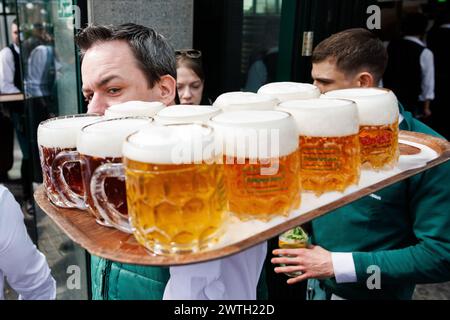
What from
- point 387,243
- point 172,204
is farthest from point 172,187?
point 387,243

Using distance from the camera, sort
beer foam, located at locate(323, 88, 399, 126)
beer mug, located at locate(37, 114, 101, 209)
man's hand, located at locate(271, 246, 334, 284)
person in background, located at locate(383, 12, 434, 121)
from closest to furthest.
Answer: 1. beer mug, located at locate(37, 114, 101, 209)
2. beer foam, located at locate(323, 88, 399, 126)
3. man's hand, located at locate(271, 246, 334, 284)
4. person in background, located at locate(383, 12, 434, 121)

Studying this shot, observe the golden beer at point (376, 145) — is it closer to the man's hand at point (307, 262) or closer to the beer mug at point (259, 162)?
the beer mug at point (259, 162)

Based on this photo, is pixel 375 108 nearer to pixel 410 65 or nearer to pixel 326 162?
pixel 326 162

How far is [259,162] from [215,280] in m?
0.23

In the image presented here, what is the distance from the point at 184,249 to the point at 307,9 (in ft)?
7.03

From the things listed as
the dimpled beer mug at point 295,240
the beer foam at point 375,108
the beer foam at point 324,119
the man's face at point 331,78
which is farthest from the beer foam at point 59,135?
the man's face at point 331,78

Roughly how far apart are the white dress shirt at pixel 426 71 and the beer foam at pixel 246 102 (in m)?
4.03

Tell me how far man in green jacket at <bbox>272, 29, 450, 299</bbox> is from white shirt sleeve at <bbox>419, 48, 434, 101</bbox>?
335 centimetres

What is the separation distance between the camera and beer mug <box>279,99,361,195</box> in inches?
35.5

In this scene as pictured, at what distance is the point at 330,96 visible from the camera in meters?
1.07

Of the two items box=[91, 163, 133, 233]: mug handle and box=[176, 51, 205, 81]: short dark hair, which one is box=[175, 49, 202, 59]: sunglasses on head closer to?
box=[176, 51, 205, 81]: short dark hair

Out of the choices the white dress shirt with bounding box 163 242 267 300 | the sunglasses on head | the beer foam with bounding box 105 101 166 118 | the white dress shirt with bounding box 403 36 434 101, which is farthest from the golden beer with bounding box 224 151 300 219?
the white dress shirt with bounding box 403 36 434 101

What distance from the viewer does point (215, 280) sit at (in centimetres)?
80

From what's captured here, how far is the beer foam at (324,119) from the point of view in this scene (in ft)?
2.95
